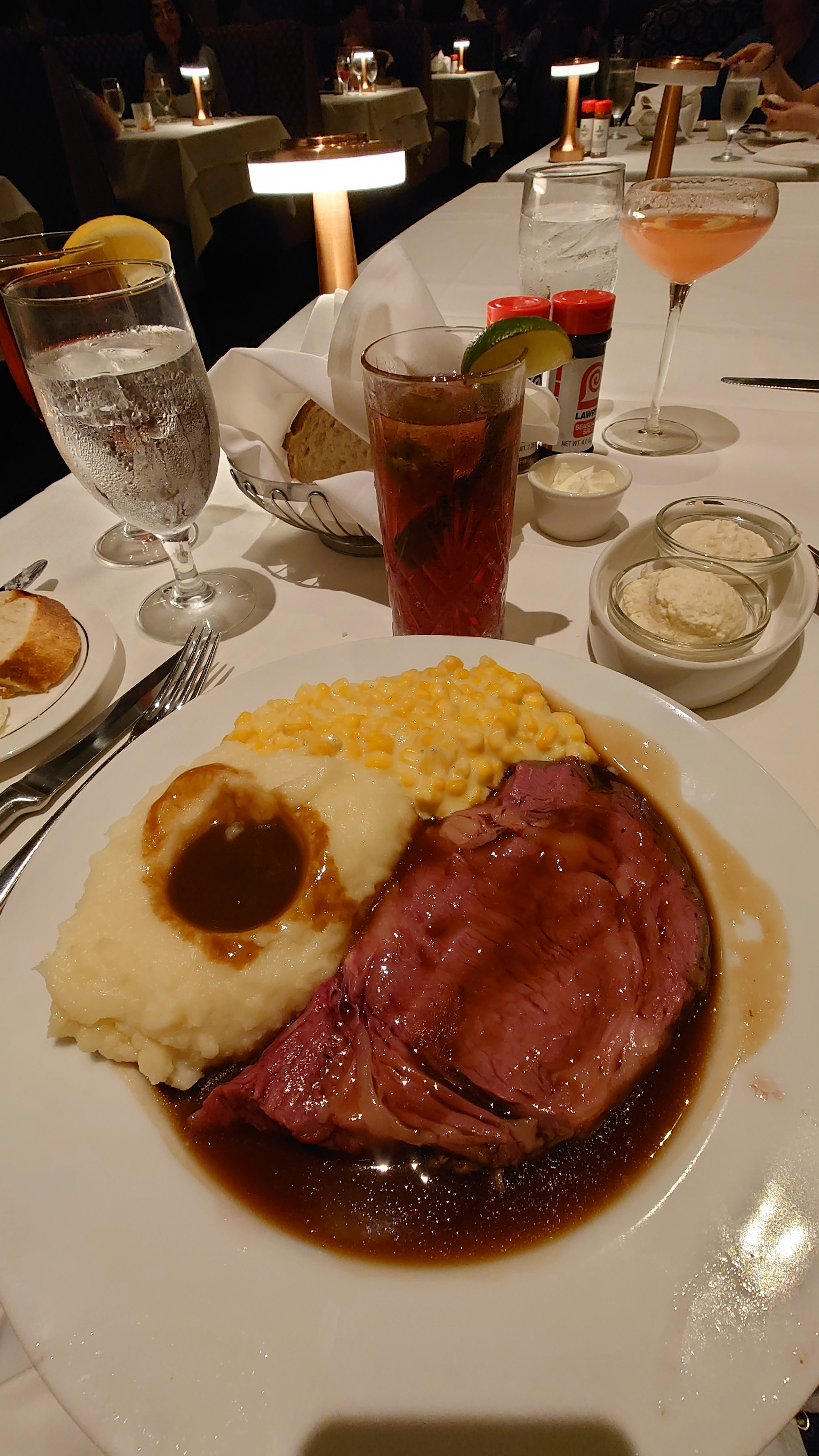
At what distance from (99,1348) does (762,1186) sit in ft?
2.80

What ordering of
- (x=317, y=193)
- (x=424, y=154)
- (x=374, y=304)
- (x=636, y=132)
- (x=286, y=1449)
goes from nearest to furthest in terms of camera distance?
(x=286, y=1449), (x=374, y=304), (x=317, y=193), (x=636, y=132), (x=424, y=154)

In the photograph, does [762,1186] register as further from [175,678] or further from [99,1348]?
[175,678]

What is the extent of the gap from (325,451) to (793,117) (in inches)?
284

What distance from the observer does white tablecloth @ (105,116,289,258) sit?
845cm

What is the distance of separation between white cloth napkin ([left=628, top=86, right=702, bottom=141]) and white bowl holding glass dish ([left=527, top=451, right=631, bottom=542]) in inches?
228

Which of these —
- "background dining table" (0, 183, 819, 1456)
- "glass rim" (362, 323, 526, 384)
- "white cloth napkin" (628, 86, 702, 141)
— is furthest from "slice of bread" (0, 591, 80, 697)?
"white cloth napkin" (628, 86, 702, 141)

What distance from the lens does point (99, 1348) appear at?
859mm

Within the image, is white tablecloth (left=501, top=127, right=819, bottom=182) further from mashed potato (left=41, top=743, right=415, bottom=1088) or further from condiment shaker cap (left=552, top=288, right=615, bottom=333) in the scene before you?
mashed potato (left=41, top=743, right=415, bottom=1088)

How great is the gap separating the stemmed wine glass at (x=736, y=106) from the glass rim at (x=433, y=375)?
5682mm

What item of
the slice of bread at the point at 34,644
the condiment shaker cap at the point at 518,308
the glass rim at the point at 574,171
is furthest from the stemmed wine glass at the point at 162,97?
the slice of bread at the point at 34,644

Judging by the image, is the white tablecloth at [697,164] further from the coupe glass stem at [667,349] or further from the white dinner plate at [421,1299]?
the white dinner plate at [421,1299]

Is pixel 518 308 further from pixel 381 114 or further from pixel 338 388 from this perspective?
pixel 381 114

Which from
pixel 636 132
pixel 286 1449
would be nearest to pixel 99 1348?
pixel 286 1449

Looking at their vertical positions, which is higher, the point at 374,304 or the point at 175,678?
the point at 374,304
